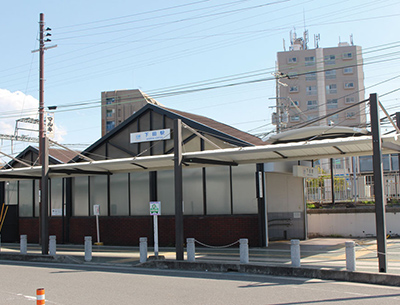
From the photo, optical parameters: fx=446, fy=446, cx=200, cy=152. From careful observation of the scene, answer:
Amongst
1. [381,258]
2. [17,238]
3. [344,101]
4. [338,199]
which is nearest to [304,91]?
[344,101]

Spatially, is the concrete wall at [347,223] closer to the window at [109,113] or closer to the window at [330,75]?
the window at [330,75]

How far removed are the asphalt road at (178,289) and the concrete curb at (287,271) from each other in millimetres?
365

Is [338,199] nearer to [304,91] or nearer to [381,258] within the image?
[381,258]

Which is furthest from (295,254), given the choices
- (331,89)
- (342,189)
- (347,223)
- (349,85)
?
(349,85)

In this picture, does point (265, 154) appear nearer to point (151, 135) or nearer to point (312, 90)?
point (151, 135)

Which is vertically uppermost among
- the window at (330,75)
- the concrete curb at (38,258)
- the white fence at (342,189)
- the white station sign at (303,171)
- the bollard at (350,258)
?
the window at (330,75)

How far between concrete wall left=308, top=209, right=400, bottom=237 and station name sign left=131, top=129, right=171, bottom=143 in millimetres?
8315

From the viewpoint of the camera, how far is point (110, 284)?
12023 mm

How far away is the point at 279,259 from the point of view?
15.2 metres

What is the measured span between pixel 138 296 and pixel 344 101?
6604cm

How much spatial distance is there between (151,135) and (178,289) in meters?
12.3

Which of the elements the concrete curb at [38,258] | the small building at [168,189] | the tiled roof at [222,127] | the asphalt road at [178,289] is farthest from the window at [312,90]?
the asphalt road at [178,289]

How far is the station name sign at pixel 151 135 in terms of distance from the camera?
21.9m

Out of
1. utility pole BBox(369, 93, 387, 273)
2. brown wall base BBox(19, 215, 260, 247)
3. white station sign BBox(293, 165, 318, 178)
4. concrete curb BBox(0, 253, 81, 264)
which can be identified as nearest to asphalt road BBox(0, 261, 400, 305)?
utility pole BBox(369, 93, 387, 273)
